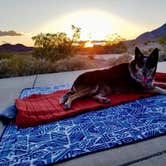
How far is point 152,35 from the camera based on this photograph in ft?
20.3

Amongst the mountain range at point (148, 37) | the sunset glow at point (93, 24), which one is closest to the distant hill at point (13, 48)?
the mountain range at point (148, 37)

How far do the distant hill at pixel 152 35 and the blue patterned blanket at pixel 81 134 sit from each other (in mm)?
3980

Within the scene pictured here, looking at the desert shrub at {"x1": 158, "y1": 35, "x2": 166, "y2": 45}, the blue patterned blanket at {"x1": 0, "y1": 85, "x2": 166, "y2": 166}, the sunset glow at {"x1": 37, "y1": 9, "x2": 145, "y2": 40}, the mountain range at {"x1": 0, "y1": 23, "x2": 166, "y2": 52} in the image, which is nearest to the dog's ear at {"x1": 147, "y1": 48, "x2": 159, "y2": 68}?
the blue patterned blanket at {"x1": 0, "y1": 85, "x2": 166, "y2": 166}

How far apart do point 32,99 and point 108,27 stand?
3.49 metres

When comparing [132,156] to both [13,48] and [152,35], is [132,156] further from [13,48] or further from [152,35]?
[152,35]

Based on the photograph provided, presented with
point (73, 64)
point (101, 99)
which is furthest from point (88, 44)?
point (101, 99)

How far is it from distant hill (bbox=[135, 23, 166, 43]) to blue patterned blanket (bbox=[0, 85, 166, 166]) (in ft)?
13.1

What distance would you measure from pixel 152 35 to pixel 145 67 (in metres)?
3.73

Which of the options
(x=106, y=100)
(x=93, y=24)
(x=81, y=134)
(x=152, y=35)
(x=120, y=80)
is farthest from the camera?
(x=152, y=35)

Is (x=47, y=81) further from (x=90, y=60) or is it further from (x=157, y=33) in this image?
(x=157, y=33)

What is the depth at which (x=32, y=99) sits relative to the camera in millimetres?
2822

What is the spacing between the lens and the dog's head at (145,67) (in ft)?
9.00

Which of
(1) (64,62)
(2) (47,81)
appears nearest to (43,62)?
(1) (64,62)

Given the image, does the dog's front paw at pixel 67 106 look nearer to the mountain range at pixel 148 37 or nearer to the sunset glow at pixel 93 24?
the sunset glow at pixel 93 24
